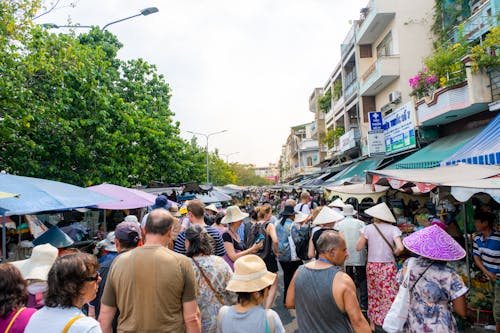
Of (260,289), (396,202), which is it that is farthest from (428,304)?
(396,202)

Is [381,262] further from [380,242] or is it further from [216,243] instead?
[216,243]

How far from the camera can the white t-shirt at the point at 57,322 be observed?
199 cm

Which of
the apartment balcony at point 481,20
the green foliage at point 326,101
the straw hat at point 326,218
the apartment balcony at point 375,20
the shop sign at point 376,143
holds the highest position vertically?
the apartment balcony at point 375,20

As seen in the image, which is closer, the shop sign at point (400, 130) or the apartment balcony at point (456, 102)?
the apartment balcony at point (456, 102)

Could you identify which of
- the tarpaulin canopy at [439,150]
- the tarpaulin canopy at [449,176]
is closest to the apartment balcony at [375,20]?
the tarpaulin canopy at [439,150]

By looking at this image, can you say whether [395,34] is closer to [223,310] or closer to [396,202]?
[396,202]

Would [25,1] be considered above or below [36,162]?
above

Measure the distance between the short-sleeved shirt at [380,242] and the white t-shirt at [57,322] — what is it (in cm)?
418

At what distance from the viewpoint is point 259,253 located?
A: 5516mm

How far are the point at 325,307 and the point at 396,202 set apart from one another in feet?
28.5

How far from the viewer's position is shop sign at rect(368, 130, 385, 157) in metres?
16.3

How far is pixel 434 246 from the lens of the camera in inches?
126

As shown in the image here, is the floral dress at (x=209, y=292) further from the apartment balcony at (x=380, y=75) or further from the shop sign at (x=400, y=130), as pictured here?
Answer: the apartment balcony at (x=380, y=75)

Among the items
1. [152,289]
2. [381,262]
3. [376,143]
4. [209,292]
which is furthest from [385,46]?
[152,289]
